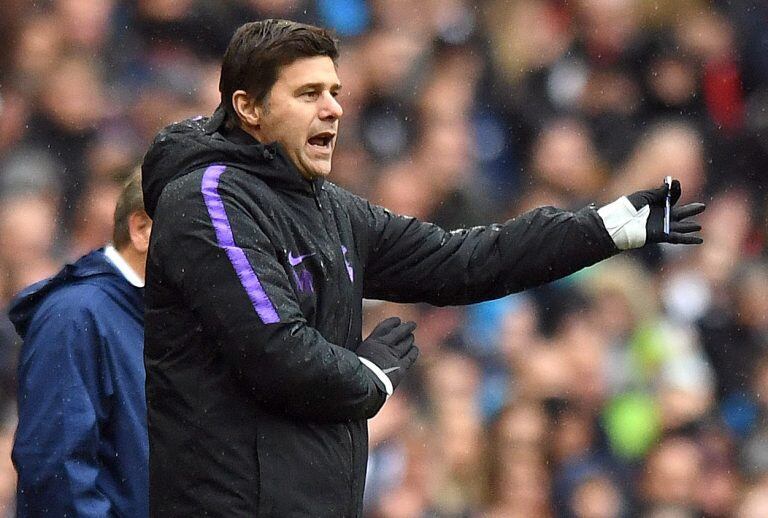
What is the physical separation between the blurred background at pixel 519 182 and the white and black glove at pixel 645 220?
289 centimetres

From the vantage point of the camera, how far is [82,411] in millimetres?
3611

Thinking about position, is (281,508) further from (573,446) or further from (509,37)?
(509,37)

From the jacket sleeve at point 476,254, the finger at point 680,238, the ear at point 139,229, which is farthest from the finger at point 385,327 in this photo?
the ear at point 139,229

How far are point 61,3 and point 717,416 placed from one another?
3.34m

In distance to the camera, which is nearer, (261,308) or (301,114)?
(261,308)

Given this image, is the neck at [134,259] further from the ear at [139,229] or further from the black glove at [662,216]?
the black glove at [662,216]

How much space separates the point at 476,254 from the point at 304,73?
0.59 metres

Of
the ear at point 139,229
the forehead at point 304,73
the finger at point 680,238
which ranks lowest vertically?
the finger at point 680,238

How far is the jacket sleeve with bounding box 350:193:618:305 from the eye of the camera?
3.40 m

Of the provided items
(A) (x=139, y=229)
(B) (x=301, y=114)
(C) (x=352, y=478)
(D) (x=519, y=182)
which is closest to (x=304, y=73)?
(B) (x=301, y=114)

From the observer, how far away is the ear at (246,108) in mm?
3152

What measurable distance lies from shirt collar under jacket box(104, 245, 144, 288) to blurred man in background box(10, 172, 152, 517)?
0.03 metres

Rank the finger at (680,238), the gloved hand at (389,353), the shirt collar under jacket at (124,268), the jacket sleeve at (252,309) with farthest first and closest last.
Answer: the shirt collar under jacket at (124,268) < the finger at (680,238) < the gloved hand at (389,353) < the jacket sleeve at (252,309)

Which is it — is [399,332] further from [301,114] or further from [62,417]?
[62,417]
